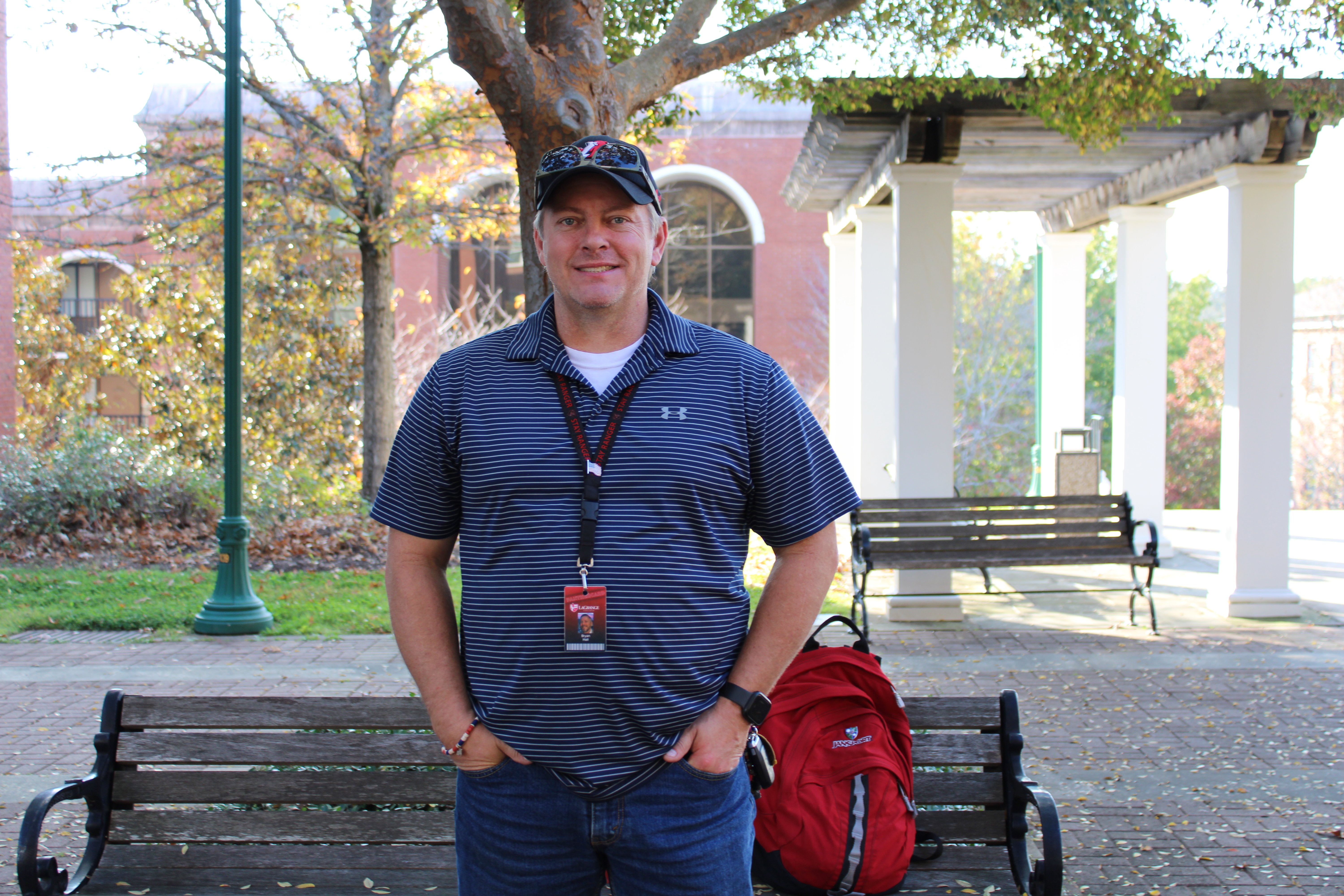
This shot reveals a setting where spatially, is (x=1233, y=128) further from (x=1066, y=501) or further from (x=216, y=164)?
(x=216, y=164)

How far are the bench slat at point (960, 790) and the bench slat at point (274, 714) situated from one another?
1518mm

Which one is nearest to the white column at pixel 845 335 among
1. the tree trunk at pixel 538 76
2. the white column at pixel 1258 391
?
the white column at pixel 1258 391

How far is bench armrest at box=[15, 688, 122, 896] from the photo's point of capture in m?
3.03

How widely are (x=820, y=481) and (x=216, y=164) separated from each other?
12.9 m

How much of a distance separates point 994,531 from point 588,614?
7.01 meters

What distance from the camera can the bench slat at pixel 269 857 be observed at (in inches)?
128

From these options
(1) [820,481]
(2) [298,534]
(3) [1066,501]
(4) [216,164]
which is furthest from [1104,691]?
(4) [216,164]

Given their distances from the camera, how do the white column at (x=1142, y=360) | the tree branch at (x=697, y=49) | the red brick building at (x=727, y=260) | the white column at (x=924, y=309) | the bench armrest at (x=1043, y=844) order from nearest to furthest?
the bench armrest at (x=1043, y=844)
the tree branch at (x=697, y=49)
the white column at (x=924, y=309)
the white column at (x=1142, y=360)
the red brick building at (x=727, y=260)

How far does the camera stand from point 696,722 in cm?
216

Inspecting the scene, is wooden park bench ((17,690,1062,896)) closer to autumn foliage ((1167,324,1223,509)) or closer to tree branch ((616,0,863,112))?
tree branch ((616,0,863,112))

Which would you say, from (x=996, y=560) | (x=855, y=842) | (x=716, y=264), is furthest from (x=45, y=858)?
(x=716, y=264)

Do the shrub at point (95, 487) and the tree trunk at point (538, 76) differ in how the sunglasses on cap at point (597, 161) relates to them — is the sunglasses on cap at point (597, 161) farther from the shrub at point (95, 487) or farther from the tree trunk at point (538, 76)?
the shrub at point (95, 487)

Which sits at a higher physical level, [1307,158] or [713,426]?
[1307,158]

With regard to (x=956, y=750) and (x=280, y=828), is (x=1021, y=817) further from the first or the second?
(x=280, y=828)
